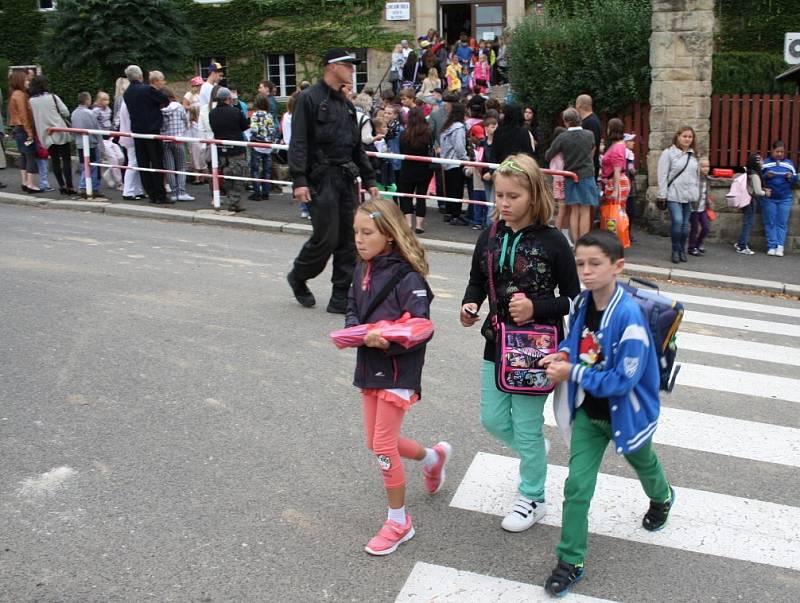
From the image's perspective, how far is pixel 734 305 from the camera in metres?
10.1

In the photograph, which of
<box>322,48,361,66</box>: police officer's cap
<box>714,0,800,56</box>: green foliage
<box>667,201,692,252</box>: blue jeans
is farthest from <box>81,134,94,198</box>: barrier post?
<box>714,0,800,56</box>: green foliage

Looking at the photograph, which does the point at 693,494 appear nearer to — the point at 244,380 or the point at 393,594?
the point at 393,594

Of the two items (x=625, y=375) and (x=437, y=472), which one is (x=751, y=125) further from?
(x=625, y=375)

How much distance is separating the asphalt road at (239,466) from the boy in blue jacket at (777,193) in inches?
188

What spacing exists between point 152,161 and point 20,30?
21.3m

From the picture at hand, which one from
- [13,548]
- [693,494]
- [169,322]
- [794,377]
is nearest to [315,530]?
[13,548]

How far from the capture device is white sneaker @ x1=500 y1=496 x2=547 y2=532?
448cm

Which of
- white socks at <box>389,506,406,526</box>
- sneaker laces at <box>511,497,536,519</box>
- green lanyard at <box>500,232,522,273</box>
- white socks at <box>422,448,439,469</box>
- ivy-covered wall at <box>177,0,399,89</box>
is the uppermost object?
ivy-covered wall at <box>177,0,399,89</box>

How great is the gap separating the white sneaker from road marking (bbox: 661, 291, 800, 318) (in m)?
5.96

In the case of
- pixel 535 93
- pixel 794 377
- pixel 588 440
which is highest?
pixel 535 93

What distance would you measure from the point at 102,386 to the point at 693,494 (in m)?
3.85

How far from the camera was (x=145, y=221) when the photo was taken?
13.5m

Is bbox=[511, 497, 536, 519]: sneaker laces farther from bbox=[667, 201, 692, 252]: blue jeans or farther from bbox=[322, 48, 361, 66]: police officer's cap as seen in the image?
bbox=[667, 201, 692, 252]: blue jeans

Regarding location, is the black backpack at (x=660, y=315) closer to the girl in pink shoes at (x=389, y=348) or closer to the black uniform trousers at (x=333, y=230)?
the girl in pink shoes at (x=389, y=348)
